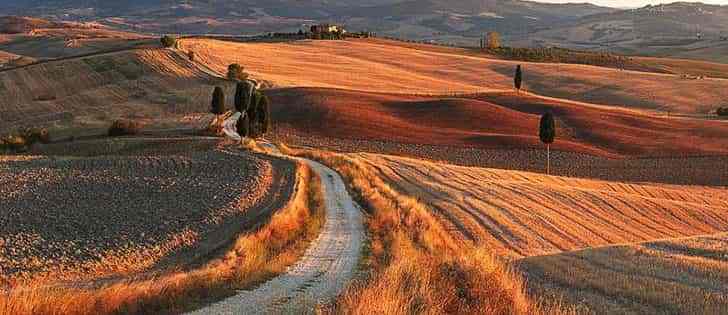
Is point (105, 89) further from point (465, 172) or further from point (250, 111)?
point (465, 172)

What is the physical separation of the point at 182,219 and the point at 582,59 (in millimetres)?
153075

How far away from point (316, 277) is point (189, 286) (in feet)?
10.4

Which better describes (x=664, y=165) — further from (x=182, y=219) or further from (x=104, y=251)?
(x=104, y=251)

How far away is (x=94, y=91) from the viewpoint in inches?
3708

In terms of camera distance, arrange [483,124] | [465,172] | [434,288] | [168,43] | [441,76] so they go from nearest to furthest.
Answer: [434,288] → [465,172] → [483,124] → [168,43] → [441,76]

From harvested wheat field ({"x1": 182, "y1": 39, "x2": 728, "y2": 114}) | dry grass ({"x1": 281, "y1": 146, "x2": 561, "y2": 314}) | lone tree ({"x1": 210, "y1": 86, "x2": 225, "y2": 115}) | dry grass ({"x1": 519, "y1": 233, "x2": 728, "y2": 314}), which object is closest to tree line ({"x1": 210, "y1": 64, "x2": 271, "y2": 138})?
lone tree ({"x1": 210, "y1": 86, "x2": 225, "y2": 115})

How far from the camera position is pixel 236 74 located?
10119 centimetres

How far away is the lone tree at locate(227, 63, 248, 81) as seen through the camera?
100244 mm

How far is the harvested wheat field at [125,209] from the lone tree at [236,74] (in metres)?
49.4

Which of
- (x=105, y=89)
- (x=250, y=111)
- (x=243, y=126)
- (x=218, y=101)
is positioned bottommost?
(x=243, y=126)

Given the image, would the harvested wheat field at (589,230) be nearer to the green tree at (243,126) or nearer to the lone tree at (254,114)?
the green tree at (243,126)

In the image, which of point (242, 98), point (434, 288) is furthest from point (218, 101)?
point (434, 288)

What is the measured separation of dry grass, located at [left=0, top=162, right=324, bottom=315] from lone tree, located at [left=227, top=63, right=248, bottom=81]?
73.4 m

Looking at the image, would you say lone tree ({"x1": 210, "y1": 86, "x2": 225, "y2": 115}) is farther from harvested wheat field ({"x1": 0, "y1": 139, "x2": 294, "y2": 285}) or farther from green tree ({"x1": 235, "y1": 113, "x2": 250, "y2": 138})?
harvested wheat field ({"x1": 0, "y1": 139, "x2": 294, "y2": 285})
